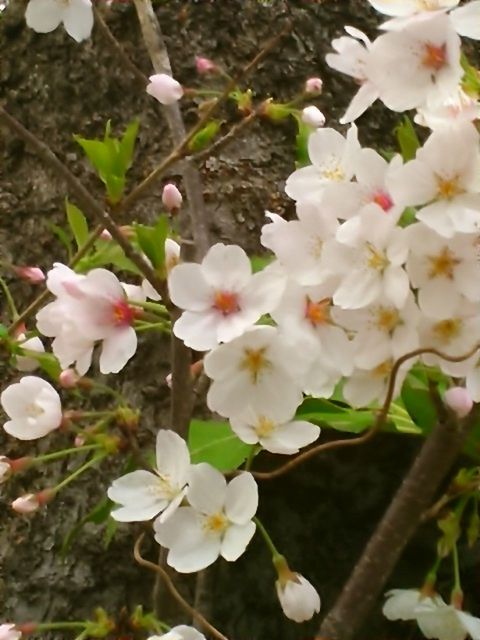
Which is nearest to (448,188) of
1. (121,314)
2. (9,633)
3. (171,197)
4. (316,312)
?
(316,312)

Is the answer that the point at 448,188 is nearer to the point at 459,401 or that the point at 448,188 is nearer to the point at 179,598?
the point at 459,401

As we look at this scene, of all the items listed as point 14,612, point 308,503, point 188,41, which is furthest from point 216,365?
point 188,41

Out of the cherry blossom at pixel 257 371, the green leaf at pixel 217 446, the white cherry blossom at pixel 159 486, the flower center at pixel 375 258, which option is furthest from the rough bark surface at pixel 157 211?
the flower center at pixel 375 258

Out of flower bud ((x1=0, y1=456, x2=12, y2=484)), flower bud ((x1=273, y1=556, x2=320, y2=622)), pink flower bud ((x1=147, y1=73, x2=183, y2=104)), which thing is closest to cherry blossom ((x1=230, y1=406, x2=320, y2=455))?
flower bud ((x1=273, y1=556, x2=320, y2=622))

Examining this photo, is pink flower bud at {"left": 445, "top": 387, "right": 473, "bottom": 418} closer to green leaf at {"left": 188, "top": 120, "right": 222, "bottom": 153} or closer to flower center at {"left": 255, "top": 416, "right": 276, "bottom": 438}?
flower center at {"left": 255, "top": 416, "right": 276, "bottom": 438}

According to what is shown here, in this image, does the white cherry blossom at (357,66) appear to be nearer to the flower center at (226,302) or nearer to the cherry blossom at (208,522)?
the flower center at (226,302)

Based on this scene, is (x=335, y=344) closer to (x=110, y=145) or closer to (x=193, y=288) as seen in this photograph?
(x=193, y=288)
